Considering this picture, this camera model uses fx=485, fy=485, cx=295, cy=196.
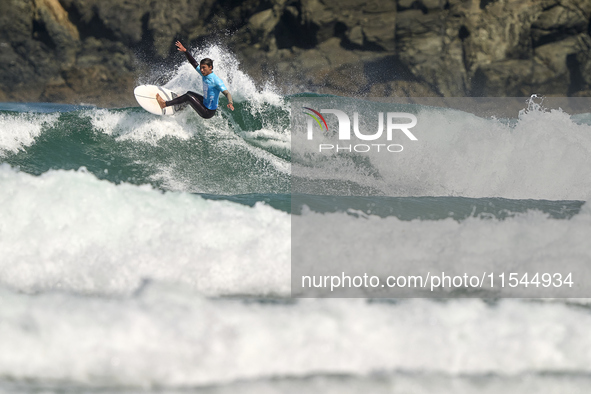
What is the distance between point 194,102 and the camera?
20.1ft

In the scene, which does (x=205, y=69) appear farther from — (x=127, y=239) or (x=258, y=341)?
(x=258, y=341)

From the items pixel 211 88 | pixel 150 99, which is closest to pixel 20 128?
pixel 150 99

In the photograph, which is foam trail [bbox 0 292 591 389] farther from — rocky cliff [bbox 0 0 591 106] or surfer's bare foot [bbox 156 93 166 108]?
rocky cliff [bbox 0 0 591 106]

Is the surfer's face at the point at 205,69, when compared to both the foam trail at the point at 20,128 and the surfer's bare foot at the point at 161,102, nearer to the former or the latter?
the surfer's bare foot at the point at 161,102

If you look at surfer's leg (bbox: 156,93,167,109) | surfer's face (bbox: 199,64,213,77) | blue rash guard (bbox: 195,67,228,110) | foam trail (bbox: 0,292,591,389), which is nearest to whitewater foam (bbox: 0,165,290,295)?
foam trail (bbox: 0,292,591,389)

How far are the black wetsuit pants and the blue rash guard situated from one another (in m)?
0.05

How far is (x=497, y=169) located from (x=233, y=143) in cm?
361

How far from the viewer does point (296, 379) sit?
2033 mm

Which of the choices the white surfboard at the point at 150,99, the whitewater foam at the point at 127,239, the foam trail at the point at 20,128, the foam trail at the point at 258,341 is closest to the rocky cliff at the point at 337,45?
the white surfboard at the point at 150,99

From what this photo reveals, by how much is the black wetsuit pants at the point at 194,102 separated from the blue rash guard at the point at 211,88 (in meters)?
0.05

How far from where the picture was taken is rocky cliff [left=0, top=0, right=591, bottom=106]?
2350 cm

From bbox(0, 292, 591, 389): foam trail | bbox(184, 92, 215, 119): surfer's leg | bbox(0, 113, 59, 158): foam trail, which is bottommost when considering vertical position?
bbox(0, 292, 591, 389): foam trail

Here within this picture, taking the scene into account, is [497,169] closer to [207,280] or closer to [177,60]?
[207,280]

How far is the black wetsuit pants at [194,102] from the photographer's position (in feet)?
20.1
